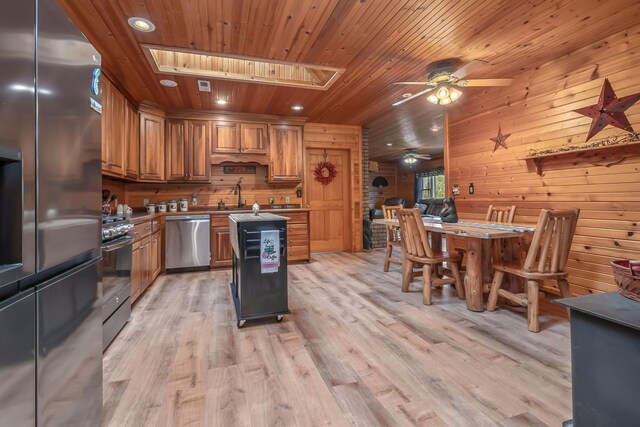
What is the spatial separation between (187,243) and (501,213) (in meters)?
4.44

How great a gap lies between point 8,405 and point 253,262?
1.90m

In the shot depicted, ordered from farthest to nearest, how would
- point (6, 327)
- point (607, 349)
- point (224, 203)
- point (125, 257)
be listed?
point (224, 203) < point (125, 257) < point (607, 349) < point (6, 327)

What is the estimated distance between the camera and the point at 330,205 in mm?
6172

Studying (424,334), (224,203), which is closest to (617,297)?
(424,334)

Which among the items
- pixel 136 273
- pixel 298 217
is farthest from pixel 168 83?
pixel 298 217

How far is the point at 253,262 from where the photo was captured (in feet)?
8.57

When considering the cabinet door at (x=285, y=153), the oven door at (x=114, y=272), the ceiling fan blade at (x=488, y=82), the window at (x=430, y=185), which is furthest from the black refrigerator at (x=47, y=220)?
the window at (x=430, y=185)

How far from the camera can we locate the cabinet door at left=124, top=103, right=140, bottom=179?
3.88 metres

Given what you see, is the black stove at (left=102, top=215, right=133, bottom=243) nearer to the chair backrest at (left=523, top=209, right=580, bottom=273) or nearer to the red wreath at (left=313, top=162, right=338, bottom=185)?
the chair backrest at (left=523, top=209, right=580, bottom=273)

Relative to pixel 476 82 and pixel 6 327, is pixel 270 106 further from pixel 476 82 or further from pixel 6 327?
pixel 6 327

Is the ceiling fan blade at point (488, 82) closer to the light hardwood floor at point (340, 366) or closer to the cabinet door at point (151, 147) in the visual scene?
the light hardwood floor at point (340, 366)

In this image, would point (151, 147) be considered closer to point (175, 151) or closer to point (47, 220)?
point (175, 151)

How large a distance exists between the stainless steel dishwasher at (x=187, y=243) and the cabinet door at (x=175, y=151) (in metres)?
0.80

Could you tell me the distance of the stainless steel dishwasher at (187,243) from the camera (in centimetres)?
446
